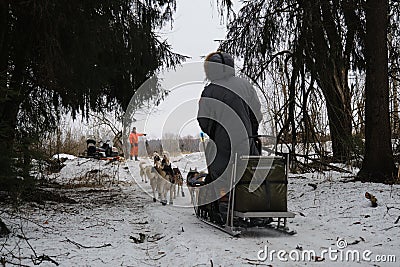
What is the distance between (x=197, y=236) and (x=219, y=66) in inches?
83.7

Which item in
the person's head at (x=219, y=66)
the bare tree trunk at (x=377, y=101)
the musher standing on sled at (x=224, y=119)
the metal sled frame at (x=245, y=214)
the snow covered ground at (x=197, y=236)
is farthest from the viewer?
the bare tree trunk at (x=377, y=101)

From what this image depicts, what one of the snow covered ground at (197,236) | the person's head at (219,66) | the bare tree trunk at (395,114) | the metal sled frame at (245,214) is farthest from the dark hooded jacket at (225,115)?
the bare tree trunk at (395,114)

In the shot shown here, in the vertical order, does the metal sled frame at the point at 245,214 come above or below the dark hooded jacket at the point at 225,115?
below

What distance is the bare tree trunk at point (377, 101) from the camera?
7.54 metres

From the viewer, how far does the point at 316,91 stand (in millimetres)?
9523

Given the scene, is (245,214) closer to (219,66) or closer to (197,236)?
(197,236)

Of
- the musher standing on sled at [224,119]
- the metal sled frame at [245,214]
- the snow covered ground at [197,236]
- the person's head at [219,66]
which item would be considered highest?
the person's head at [219,66]

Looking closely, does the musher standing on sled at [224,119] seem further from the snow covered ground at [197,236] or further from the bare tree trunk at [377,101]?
the bare tree trunk at [377,101]

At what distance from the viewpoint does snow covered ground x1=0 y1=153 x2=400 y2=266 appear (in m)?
3.96

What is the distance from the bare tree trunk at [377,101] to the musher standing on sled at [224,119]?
286 centimetres

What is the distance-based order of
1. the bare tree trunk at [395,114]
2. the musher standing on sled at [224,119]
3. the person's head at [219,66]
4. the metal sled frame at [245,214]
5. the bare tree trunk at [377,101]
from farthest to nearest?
1. the bare tree trunk at [395,114]
2. the bare tree trunk at [377,101]
3. the person's head at [219,66]
4. the musher standing on sled at [224,119]
5. the metal sled frame at [245,214]

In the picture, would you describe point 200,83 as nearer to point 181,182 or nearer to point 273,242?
point 181,182

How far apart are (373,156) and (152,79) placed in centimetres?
550

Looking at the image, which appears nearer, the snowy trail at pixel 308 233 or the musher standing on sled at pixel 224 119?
the snowy trail at pixel 308 233
